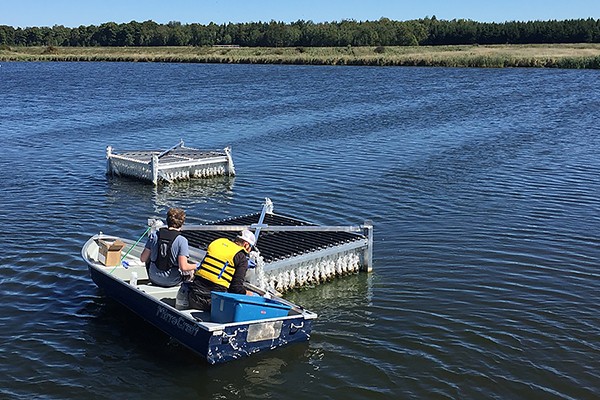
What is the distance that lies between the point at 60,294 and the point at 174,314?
3706mm

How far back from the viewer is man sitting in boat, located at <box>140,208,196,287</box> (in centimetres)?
1100

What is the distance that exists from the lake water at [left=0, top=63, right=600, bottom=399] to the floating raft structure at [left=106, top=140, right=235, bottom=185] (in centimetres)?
52

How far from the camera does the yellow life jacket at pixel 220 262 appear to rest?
1052cm

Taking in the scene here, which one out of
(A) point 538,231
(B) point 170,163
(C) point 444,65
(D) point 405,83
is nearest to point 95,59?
(C) point 444,65

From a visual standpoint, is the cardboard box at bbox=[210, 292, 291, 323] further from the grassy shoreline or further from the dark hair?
the grassy shoreline

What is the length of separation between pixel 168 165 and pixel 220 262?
12.7 metres

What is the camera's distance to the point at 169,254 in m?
11.2

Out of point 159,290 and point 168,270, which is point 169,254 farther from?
point 159,290

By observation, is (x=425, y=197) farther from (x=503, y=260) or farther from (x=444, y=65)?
(x=444, y=65)

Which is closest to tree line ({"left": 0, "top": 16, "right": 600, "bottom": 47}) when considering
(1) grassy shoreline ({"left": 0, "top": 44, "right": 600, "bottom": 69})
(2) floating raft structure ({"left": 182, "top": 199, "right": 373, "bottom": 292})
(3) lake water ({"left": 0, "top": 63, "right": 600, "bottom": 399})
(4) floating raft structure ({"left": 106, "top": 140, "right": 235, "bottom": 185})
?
(1) grassy shoreline ({"left": 0, "top": 44, "right": 600, "bottom": 69})

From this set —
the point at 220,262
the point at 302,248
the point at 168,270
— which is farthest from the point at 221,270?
the point at 302,248

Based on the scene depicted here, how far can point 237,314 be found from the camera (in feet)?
33.1

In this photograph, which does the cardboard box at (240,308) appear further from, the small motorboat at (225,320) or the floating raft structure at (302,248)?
the floating raft structure at (302,248)

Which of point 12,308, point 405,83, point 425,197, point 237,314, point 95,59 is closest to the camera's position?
point 237,314
